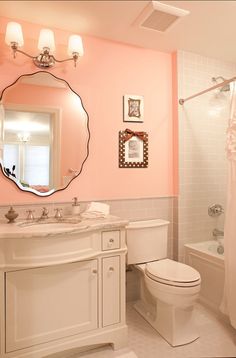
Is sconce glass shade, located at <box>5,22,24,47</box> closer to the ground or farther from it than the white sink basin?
farther from it

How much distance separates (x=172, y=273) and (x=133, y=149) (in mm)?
1137

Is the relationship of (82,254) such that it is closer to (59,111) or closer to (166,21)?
(59,111)

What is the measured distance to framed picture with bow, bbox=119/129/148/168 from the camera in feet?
7.48

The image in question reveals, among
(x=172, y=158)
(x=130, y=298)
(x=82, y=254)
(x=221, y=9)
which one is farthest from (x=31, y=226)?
(x=221, y=9)

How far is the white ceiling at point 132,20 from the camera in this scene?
1.75 metres

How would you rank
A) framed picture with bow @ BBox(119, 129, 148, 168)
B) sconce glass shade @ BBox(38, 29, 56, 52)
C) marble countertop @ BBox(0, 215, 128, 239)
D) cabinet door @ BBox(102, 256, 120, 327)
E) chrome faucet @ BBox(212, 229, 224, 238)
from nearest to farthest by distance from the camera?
marble countertop @ BBox(0, 215, 128, 239) < cabinet door @ BBox(102, 256, 120, 327) < sconce glass shade @ BBox(38, 29, 56, 52) < framed picture with bow @ BBox(119, 129, 148, 168) < chrome faucet @ BBox(212, 229, 224, 238)

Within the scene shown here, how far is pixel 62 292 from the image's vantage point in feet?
5.26

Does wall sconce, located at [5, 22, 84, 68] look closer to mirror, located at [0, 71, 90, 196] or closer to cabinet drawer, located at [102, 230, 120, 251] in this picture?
mirror, located at [0, 71, 90, 196]

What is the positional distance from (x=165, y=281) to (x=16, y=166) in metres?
1.42

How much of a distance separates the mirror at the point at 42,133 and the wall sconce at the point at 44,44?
0.10 metres

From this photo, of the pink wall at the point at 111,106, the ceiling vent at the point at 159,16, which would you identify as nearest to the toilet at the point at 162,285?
the pink wall at the point at 111,106

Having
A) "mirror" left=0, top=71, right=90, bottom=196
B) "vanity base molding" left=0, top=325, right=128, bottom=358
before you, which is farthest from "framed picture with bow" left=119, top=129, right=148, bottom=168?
"vanity base molding" left=0, top=325, right=128, bottom=358

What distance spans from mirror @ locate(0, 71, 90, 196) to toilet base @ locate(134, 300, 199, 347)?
1.25m

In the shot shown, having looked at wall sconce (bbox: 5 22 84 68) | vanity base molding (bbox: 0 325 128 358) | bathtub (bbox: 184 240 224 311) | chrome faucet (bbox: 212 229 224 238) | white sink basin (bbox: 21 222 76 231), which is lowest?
vanity base molding (bbox: 0 325 128 358)
